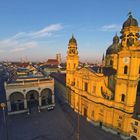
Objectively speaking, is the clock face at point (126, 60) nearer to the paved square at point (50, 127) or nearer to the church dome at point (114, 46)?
the paved square at point (50, 127)

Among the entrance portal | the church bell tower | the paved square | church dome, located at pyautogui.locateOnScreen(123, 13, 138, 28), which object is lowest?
Result: the paved square

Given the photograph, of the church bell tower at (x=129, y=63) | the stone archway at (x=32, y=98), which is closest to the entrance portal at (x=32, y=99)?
the stone archway at (x=32, y=98)

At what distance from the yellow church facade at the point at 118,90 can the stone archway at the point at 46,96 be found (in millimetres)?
10382

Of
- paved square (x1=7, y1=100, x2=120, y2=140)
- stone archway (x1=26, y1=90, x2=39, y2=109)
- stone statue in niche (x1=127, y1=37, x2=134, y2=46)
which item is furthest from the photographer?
stone archway (x1=26, y1=90, x2=39, y2=109)

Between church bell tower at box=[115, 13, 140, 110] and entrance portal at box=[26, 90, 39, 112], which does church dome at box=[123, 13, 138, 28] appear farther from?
entrance portal at box=[26, 90, 39, 112]

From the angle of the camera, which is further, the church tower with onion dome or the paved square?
the church tower with onion dome

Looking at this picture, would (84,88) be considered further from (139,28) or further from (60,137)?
(139,28)

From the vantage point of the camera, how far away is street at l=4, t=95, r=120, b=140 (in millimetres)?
31755

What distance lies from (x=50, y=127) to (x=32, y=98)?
1555 cm

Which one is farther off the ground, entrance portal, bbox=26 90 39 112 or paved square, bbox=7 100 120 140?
entrance portal, bbox=26 90 39 112

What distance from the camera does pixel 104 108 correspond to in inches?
1362

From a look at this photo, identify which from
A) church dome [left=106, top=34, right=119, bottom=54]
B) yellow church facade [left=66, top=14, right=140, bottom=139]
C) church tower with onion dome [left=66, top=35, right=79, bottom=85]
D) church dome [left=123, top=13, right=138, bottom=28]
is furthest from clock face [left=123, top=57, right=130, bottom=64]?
church tower with onion dome [left=66, top=35, right=79, bottom=85]

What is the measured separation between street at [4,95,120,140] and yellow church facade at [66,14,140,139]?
3.05 meters

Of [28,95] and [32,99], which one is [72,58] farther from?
[32,99]
